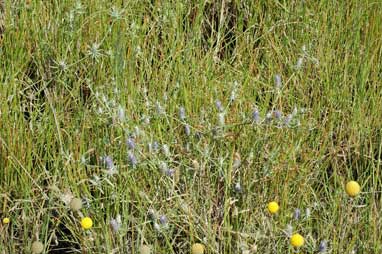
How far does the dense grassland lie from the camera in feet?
6.22

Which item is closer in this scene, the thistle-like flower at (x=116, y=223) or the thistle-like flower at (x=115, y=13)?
the thistle-like flower at (x=116, y=223)

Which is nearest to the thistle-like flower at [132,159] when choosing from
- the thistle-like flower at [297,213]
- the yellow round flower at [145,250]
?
the yellow round flower at [145,250]

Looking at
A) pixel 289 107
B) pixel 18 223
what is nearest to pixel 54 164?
pixel 18 223

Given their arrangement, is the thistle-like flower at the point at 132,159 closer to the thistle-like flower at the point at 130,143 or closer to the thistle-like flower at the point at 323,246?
the thistle-like flower at the point at 130,143

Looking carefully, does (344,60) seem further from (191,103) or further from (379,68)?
(191,103)

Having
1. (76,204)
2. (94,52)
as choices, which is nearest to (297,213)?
(76,204)

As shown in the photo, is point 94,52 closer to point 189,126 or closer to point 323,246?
point 189,126

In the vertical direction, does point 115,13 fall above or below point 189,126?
above

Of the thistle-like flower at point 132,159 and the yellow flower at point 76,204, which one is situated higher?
the thistle-like flower at point 132,159

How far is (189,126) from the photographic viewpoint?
6.44 ft

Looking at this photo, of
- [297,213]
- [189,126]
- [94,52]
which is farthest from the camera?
[94,52]

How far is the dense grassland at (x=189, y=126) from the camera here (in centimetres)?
190

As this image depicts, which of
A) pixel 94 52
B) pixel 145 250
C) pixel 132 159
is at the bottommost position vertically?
pixel 145 250

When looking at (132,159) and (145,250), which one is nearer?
(145,250)
